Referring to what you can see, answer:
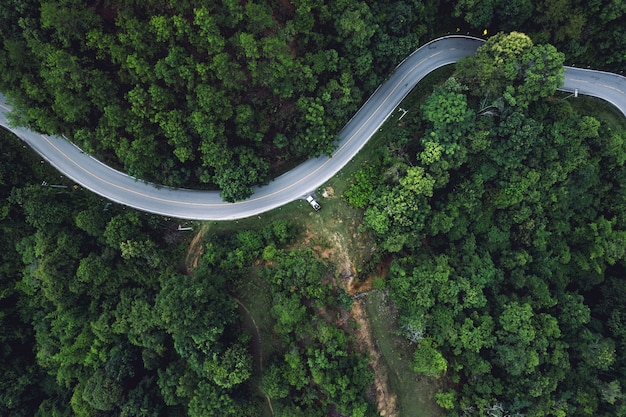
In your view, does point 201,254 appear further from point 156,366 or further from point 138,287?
point 156,366

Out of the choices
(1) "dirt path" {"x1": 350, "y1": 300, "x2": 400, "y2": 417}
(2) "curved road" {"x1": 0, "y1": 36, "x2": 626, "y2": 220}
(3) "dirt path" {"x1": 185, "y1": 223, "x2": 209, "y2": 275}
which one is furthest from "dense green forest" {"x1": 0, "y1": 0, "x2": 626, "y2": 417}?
(1) "dirt path" {"x1": 350, "y1": 300, "x2": 400, "y2": 417}

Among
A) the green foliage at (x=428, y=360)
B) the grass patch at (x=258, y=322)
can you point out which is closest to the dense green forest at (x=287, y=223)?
the green foliage at (x=428, y=360)

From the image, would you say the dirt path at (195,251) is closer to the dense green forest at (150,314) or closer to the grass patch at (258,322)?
the dense green forest at (150,314)

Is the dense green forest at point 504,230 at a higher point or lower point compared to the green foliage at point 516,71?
lower

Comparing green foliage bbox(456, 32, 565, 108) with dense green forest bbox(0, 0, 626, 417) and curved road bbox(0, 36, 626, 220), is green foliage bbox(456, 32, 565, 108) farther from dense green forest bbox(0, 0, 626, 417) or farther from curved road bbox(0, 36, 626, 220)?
curved road bbox(0, 36, 626, 220)

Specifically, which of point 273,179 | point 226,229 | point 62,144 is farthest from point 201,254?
point 62,144
